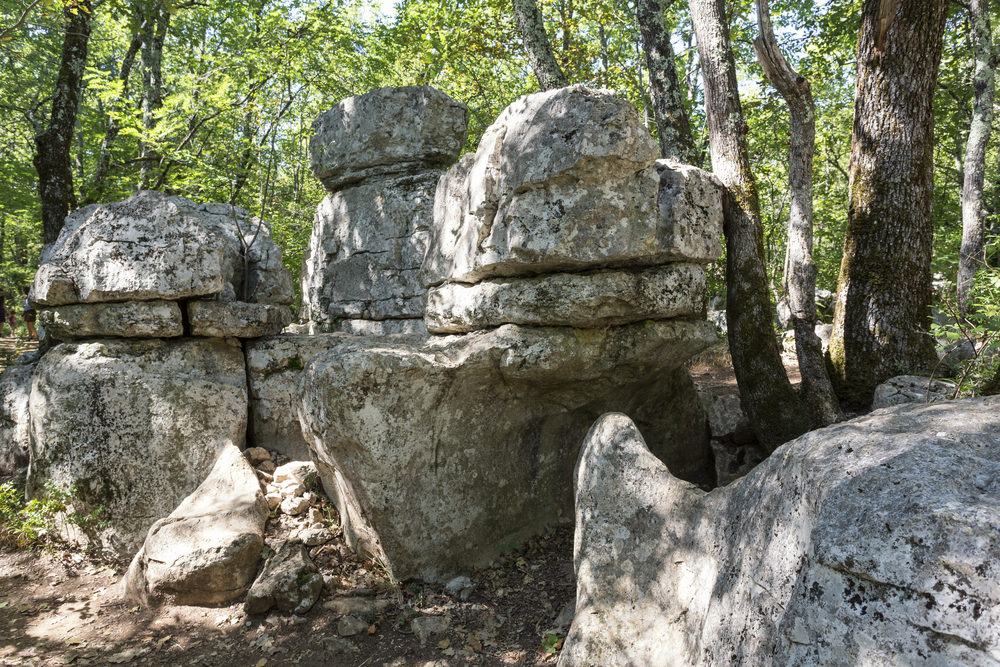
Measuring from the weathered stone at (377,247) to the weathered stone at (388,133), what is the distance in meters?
0.21

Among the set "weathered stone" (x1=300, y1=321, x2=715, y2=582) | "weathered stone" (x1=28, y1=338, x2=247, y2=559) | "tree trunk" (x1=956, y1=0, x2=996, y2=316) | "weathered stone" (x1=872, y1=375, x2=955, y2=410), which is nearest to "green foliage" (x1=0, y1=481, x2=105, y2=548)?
"weathered stone" (x1=28, y1=338, x2=247, y2=559)

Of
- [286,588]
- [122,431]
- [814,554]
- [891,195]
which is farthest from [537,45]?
[814,554]

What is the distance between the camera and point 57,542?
221 inches

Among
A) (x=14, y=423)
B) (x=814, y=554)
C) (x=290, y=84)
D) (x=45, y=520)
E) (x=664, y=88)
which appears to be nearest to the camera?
(x=814, y=554)

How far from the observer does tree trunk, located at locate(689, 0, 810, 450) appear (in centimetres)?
530

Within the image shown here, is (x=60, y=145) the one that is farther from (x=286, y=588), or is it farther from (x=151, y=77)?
(x=286, y=588)

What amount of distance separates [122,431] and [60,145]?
4.58m

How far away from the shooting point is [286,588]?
4500mm

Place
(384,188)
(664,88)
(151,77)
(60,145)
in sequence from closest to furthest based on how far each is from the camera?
(664,88) → (384,188) → (60,145) → (151,77)

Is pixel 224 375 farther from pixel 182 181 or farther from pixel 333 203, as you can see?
pixel 182 181

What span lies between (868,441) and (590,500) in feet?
5.79

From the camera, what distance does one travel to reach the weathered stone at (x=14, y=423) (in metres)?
6.41

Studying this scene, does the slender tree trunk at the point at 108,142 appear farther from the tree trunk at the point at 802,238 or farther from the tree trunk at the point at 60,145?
the tree trunk at the point at 802,238

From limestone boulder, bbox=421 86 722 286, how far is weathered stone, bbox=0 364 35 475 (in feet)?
17.9
